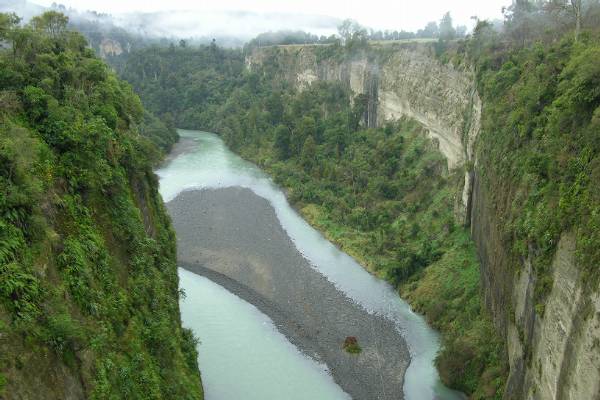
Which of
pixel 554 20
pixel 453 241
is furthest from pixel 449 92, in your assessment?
pixel 453 241

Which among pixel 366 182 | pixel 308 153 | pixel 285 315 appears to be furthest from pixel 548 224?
pixel 308 153

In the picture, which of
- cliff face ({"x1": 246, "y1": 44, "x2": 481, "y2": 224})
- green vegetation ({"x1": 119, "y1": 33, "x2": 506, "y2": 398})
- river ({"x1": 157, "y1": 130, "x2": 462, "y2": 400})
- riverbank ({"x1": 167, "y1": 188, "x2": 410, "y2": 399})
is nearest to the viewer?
river ({"x1": 157, "y1": 130, "x2": 462, "y2": 400})

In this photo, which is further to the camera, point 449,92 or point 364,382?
point 449,92

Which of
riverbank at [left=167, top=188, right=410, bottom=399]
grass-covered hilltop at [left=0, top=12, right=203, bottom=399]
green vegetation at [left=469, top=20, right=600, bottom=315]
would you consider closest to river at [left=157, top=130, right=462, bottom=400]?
riverbank at [left=167, top=188, right=410, bottom=399]

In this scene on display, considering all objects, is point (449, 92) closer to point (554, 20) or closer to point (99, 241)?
point (554, 20)

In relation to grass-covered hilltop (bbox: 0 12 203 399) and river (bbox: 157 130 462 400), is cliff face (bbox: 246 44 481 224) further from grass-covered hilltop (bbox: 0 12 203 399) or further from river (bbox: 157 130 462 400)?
grass-covered hilltop (bbox: 0 12 203 399)

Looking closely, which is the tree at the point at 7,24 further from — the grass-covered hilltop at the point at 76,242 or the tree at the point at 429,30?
the tree at the point at 429,30

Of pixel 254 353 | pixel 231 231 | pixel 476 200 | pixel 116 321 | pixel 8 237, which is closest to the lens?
pixel 8 237
